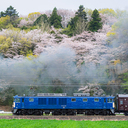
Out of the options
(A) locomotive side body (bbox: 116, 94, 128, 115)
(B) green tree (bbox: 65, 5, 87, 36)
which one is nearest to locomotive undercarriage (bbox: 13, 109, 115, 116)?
(A) locomotive side body (bbox: 116, 94, 128, 115)

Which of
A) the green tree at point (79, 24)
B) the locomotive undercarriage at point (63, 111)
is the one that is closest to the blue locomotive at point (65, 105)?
the locomotive undercarriage at point (63, 111)

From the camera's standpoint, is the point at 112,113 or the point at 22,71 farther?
the point at 22,71

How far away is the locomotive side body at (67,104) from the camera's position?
2316 cm

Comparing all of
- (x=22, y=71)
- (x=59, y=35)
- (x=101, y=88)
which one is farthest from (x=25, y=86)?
(x=59, y=35)

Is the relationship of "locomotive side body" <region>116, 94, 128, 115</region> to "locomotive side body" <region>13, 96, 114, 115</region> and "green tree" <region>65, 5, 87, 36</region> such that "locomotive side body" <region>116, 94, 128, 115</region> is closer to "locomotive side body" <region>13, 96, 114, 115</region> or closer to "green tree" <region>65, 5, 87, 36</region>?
"locomotive side body" <region>13, 96, 114, 115</region>

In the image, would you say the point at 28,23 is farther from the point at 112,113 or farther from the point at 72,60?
the point at 112,113

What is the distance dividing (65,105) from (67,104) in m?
0.24

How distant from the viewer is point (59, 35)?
138 feet

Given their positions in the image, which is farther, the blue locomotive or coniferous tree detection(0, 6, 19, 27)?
coniferous tree detection(0, 6, 19, 27)

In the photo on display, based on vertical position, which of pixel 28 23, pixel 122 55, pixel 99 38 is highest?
pixel 28 23

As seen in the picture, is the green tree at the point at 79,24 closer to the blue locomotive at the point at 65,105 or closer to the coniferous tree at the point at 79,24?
the coniferous tree at the point at 79,24

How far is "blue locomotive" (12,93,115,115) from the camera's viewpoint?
23.2 metres

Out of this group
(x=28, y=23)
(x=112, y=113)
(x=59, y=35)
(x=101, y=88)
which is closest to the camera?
(x=112, y=113)

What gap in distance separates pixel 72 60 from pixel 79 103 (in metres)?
11.4
